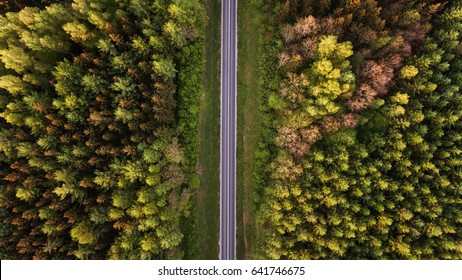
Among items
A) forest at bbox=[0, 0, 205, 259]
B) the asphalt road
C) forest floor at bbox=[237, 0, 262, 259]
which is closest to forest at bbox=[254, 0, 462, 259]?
forest floor at bbox=[237, 0, 262, 259]

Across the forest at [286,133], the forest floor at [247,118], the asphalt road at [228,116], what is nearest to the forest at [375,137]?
the forest at [286,133]

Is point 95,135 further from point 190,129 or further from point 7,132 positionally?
point 190,129

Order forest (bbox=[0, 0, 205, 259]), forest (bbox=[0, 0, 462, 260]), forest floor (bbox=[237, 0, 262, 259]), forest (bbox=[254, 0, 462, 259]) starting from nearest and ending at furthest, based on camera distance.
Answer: forest (bbox=[0, 0, 205, 259]) < forest (bbox=[0, 0, 462, 260]) < forest (bbox=[254, 0, 462, 259]) < forest floor (bbox=[237, 0, 262, 259])

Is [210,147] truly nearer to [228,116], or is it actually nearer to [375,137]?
[228,116]

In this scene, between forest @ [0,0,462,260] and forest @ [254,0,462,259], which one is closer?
forest @ [0,0,462,260]

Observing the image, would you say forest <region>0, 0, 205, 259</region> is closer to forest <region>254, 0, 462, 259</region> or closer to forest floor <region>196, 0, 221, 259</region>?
forest floor <region>196, 0, 221, 259</region>

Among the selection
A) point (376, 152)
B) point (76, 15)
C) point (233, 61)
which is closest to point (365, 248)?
point (376, 152)

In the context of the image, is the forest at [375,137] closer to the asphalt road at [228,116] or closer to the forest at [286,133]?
the forest at [286,133]
